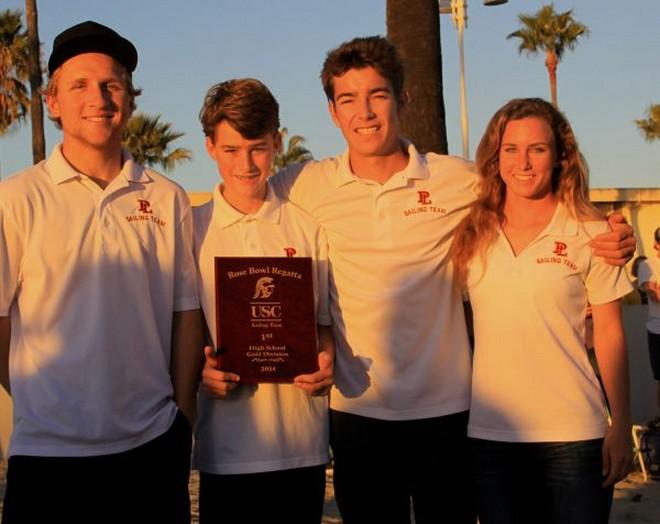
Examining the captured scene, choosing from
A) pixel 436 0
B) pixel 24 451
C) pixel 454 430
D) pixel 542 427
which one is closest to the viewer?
pixel 24 451

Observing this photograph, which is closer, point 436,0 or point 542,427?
point 542,427

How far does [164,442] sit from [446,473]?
1267mm

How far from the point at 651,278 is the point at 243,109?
946 centimetres

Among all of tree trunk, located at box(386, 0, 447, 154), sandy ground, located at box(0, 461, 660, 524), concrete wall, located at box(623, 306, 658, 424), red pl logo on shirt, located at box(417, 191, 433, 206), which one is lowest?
sandy ground, located at box(0, 461, 660, 524)

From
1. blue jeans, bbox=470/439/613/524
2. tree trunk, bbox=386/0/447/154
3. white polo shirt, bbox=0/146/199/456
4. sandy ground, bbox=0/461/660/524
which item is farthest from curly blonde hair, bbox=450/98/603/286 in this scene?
sandy ground, bbox=0/461/660/524

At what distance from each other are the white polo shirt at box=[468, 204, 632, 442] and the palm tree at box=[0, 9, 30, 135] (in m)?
29.2

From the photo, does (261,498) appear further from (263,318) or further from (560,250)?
(560,250)

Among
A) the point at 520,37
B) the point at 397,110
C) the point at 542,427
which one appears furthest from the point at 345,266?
the point at 520,37

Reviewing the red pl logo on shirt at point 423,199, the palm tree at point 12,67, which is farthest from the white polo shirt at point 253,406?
the palm tree at point 12,67

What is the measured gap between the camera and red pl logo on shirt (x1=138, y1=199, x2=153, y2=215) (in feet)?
13.8

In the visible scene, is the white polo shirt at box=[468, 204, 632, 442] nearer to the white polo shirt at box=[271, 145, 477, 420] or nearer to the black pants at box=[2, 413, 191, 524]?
the white polo shirt at box=[271, 145, 477, 420]

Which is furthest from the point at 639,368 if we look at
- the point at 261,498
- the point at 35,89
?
the point at 35,89

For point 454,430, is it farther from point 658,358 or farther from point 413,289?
point 658,358

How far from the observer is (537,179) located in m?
4.48
